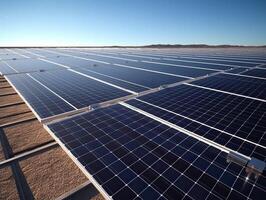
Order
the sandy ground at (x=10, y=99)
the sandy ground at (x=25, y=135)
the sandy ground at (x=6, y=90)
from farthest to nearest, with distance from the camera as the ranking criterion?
1. the sandy ground at (x=6, y=90)
2. the sandy ground at (x=10, y=99)
3. the sandy ground at (x=25, y=135)

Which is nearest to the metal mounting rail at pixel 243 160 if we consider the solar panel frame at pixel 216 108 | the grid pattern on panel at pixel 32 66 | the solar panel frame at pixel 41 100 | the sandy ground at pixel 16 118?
the solar panel frame at pixel 216 108

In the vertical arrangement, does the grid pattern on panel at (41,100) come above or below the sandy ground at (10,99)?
above

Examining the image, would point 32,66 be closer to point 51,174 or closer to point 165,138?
point 51,174

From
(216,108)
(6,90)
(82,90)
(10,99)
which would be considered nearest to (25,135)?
(82,90)

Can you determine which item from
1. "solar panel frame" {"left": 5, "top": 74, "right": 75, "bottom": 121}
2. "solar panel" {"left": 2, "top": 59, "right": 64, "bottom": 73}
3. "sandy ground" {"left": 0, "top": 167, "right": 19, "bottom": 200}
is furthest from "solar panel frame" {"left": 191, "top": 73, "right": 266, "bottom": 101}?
"solar panel" {"left": 2, "top": 59, "right": 64, "bottom": 73}

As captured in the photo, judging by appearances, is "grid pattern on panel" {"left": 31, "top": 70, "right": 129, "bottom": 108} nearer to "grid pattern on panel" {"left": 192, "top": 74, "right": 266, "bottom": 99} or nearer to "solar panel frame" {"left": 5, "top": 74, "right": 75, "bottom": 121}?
"solar panel frame" {"left": 5, "top": 74, "right": 75, "bottom": 121}

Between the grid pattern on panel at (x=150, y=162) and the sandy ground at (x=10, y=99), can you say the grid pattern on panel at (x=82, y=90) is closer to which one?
the grid pattern on panel at (x=150, y=162)
